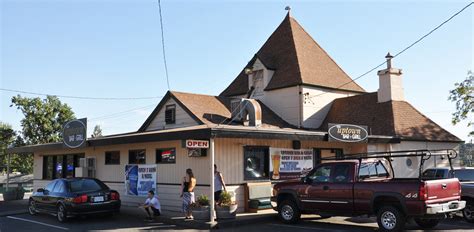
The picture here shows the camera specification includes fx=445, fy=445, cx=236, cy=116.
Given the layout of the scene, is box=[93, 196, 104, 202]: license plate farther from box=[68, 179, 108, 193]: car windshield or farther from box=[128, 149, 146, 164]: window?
box=[128, 149, 146, 164]: window

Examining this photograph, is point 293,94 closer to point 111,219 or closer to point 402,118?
point 402,118

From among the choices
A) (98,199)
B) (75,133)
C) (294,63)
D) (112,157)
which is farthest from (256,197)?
(294,63)

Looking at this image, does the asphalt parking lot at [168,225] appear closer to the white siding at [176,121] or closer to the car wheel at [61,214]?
the car wheel at [61,214]

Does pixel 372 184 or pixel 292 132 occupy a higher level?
pixel 292 132

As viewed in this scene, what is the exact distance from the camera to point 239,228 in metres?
12.9

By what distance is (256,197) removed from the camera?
15.8 metres

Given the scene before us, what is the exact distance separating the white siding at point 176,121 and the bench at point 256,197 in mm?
5054

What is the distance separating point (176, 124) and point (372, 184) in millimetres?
12104

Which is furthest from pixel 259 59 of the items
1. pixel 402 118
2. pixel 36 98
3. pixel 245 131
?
pixel 36 98

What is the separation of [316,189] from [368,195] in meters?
1.69

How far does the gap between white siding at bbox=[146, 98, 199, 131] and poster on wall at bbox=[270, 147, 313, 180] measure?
4.46 metres

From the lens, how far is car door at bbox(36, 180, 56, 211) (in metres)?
15.4

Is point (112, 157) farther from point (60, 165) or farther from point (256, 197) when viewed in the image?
point (256, 197)

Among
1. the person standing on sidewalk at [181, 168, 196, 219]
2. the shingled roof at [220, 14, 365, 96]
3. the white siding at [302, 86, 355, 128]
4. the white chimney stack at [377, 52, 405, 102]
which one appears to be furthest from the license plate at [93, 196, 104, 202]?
the white chimney stack at [377, 52, 405, 102]
